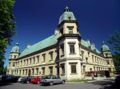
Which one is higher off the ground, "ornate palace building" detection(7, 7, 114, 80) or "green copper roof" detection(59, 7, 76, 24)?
"green copper roof" detection(59, 7, 76, 24)

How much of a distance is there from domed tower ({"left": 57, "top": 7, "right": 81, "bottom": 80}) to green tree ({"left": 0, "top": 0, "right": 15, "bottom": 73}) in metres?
12.6

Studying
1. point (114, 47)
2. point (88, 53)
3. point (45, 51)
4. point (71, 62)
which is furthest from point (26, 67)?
point (114, 47)

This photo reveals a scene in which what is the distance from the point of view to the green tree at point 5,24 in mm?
25344

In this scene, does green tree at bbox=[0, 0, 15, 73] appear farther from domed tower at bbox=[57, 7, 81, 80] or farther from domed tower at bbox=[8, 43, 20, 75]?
domed tower at bbox=[8, 43, 20, 75]

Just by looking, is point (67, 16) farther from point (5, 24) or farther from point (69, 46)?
point (5, 24)

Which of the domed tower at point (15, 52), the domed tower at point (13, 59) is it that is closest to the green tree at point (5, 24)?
the domed tower at point (13, 59)

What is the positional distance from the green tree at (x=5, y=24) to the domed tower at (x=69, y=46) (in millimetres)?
12580

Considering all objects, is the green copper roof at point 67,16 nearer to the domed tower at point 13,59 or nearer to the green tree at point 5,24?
the green tree at point 5,24

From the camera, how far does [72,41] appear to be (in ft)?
123

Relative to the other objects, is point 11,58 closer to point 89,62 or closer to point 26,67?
point 26,67

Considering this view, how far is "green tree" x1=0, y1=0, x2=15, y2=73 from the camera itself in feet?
83.1

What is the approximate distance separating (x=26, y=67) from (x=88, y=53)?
21047mm

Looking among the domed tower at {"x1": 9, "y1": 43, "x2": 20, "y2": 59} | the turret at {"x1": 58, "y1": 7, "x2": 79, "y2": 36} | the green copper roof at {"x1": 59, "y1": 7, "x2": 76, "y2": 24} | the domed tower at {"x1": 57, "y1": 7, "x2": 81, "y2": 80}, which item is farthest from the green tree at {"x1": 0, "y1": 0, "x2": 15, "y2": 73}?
the domed tower at {"x1": 9, "y1": 43, "x2": 20, "y2": 59}

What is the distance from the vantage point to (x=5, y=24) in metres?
27.4
